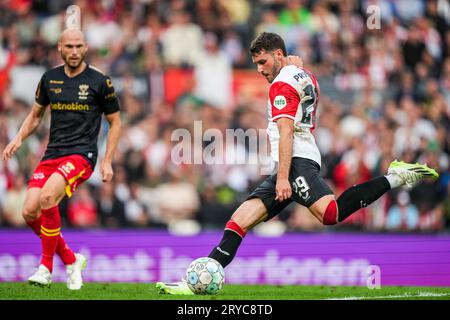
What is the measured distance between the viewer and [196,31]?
19.6 m

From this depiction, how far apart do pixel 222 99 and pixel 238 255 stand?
451cm

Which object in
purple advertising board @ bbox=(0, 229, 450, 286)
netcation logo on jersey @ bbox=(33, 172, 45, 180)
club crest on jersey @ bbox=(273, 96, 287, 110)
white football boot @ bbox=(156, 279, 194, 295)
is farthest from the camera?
purple advertising board @ bbox=(0, 229, 450, 286)

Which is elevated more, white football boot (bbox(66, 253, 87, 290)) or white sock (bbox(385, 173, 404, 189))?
white sock (bbox(385, 173, 404, 189))

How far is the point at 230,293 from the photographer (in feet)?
34.2

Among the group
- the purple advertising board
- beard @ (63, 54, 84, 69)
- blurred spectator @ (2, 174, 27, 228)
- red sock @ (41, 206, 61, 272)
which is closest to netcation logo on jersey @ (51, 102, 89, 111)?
beard @ (63, 54, 84, 69)

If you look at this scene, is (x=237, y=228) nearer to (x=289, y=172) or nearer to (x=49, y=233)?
(x=289, y=172)

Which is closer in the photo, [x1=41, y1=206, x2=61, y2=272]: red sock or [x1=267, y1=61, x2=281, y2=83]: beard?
[x1=267, y1=61, x2=281, y2=83]: beard

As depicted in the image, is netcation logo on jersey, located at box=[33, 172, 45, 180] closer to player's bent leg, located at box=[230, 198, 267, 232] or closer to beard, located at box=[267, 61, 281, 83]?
player's bent leg, located at box=[230, 198, 267, 232]

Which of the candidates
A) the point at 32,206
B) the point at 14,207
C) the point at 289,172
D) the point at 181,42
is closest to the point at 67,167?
the point at 32,206

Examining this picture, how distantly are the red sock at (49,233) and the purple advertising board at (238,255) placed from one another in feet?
14.1

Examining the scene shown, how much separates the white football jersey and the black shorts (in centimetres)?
12

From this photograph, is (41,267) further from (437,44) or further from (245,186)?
(437,44)

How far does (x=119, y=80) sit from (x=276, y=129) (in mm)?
9192

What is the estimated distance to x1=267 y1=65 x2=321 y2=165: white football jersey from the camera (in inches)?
373
